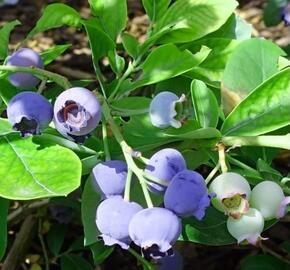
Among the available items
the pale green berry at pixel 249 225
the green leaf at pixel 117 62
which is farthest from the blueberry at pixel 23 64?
the pale green berry at pixel 249 225

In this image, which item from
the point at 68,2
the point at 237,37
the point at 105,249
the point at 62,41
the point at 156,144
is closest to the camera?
the point at 156,144

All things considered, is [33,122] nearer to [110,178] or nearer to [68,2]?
[110,178]

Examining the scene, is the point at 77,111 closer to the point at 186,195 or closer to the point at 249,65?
the point at 186,195

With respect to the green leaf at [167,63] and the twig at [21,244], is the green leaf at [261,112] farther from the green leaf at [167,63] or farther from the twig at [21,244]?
the twig at [21,244]

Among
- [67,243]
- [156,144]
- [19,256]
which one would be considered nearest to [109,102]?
[156,144]

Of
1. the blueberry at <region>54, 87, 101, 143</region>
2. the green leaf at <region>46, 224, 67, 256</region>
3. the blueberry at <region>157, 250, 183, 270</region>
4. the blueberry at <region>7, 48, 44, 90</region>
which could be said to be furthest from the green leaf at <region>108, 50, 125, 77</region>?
the green leaf at <region>46, 224, 67, 256</region>

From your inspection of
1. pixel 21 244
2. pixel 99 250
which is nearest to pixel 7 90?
pixel 99 250
